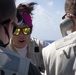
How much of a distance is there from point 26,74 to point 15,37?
144 inches

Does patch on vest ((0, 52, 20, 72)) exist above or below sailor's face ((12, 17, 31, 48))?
above

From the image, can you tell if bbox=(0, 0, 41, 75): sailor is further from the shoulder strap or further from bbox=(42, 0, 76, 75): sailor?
bbox=(42, 0, 76, 75): sailor

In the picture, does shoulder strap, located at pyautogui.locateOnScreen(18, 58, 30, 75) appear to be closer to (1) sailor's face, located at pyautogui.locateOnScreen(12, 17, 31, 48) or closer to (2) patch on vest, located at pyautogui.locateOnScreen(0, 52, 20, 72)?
(2) patch on vest, located at pyautogui.locateOnScreen(0, 52, 20, 72)

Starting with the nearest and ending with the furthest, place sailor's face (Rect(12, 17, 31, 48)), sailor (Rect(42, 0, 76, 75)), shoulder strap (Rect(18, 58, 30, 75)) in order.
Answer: shoulder strap (Rect(18, 58, 30, 75)) < sailor (Rect(42, 0, 76, 75)) < sailor's face (Rect(12, 17, 31, 48))

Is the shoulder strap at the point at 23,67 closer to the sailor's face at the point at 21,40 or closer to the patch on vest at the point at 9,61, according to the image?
the patch on vest at the point at 9,61

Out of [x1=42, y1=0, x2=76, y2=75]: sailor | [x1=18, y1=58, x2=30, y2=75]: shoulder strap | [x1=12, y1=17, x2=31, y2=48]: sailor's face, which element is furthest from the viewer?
[x1=12, y1=17, x2=31, y2=48]: sailor's face

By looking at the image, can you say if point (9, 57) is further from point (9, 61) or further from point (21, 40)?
point (21, 40)

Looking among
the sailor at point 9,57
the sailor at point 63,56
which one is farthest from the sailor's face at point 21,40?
the sailor at point 9,57

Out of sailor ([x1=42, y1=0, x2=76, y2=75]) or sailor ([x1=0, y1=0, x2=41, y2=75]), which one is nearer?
sailor ([x1=0, y1=0, x2=41, y2=75])

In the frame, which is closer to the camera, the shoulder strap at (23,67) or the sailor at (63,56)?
the shoulder strap at (23,67)

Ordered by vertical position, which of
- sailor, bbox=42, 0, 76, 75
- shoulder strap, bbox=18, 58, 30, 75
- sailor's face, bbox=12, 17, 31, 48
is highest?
shoulder strap, bbox=18, 58, 30, 75

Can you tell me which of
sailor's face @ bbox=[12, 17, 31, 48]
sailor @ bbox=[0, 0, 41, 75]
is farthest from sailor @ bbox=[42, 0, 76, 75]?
sailor's face @ bbox=[12, 17, 31, 48]

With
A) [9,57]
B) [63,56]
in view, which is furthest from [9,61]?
[63,56]

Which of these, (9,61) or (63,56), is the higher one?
(9,61)
